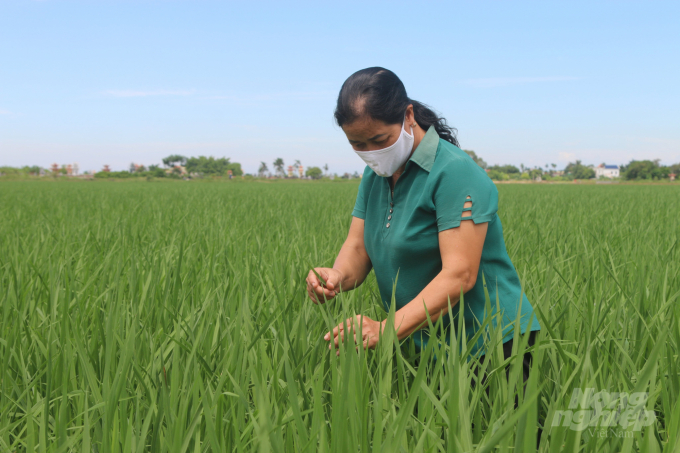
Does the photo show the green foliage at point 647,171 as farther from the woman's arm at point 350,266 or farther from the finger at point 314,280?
the finger at point 314,280

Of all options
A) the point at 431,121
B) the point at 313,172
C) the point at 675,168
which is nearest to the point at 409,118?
the point at 431,121

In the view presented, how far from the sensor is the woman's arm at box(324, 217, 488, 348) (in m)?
1.12

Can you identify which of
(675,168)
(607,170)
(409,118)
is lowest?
(409,118)

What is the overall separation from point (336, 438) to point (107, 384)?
0.47 meters

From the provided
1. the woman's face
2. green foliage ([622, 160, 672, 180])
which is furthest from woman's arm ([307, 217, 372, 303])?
green foliage ([622, 160, 672, 180])

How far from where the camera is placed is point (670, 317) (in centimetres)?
141

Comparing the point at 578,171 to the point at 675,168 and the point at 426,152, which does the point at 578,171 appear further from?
the point at 426,152

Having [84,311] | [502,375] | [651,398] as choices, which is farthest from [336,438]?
[84,311]

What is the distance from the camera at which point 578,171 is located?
90.8m

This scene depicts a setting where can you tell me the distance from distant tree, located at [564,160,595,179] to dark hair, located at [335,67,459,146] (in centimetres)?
9966

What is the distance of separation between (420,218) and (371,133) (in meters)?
0.28

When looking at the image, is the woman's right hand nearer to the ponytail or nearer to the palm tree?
the ponytail

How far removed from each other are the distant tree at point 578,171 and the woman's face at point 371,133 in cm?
9966

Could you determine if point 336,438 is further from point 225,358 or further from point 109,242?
point 109,242
